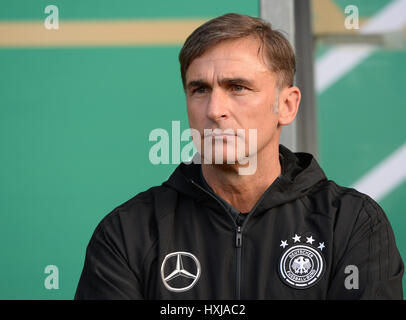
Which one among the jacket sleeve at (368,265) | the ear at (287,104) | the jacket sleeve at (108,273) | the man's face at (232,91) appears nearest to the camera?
the jacket sleeve at (368,265)

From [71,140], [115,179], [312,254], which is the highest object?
[71,140]

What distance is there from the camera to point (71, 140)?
2859mm

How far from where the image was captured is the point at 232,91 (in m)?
2.15

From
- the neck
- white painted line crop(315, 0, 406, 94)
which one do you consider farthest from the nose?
white painted line crop(315, 0, 406, 94)

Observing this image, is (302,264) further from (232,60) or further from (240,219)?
(232,60)

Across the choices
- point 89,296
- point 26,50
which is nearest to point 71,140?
point 26,50

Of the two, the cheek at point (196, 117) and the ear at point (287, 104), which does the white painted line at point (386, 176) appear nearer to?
the ear at point (287, 104)

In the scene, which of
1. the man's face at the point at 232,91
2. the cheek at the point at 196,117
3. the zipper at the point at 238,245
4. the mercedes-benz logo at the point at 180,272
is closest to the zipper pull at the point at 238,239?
the zipper at the point at 238,245

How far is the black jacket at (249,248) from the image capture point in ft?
6.48

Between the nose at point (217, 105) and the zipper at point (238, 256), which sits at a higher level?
the nose at point (217, 105)

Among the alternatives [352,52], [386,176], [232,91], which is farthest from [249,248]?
[352,52]
